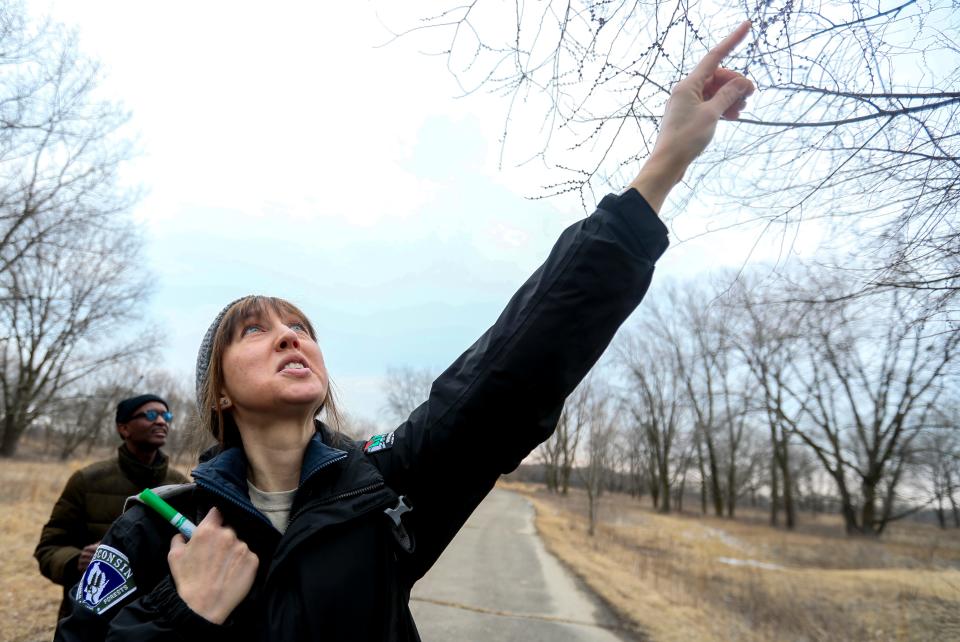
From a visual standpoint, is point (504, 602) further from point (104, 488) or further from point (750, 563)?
point (750, 563)

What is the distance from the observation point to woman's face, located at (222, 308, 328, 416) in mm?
1573

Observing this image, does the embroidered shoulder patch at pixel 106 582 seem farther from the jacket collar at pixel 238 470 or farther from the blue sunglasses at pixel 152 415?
the blue sunglasses at pixel 152 415

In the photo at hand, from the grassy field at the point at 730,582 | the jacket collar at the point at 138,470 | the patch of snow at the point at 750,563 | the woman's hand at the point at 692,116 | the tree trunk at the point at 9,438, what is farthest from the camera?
the tree trunk at the point at 9,438

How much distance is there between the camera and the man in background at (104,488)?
3537mm

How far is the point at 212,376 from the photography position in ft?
5.86

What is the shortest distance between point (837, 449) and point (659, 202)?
31.1 meters

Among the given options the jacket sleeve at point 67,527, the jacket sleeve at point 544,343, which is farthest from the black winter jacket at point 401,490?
the jacket sleeve at point 67,527

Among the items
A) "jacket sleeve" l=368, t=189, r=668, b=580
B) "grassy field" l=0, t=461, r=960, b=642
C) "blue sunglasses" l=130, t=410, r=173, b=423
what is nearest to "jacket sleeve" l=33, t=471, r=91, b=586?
"blue sunglasses" l=130, t=410, r=173, b=423

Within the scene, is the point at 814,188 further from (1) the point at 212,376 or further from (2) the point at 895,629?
(2) the point at 895,629

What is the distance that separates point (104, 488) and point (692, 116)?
4346 mm

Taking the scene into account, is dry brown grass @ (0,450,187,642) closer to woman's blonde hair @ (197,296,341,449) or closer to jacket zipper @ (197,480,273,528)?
woman's blonde hair @ (197,296,341,449)

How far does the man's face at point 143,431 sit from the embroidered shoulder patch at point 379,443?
3.13m

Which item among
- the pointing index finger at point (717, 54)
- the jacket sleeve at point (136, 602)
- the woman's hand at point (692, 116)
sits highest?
the pointing index finger at point (717, 54)

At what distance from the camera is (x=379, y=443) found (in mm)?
1608
